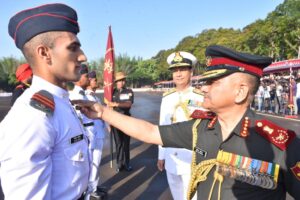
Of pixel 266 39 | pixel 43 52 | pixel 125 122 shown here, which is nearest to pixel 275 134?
pixel 125 122

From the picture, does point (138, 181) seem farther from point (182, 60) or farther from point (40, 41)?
point (40, 41)

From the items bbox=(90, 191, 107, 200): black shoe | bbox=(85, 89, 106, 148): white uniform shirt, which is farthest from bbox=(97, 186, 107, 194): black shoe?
bbox=(85, 89, 106, 148): white uniform shirt

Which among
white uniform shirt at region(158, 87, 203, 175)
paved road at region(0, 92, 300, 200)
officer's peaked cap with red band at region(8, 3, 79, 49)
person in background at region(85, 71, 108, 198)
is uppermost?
officer's peaked cap with red band at region(8, 3, 79, 49)

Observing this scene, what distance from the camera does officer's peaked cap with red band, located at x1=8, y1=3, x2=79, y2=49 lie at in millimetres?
1714

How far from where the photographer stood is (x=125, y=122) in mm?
2451

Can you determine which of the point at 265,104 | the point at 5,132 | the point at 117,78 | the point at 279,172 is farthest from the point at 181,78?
the point at 265,104

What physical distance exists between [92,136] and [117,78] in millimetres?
2159

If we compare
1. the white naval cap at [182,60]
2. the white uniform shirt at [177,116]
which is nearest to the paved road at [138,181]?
the white uniform shirt at [177,116]

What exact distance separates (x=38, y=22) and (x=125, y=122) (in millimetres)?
1010

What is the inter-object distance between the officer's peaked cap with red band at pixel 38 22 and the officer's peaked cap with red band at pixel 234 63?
88cm

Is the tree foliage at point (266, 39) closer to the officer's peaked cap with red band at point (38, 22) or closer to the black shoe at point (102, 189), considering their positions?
the black shoe at point (102, 189)

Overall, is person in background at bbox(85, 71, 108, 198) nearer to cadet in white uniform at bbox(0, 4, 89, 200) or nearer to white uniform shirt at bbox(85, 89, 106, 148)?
white uniform shirt at bbox(85, 89, 106, 148)

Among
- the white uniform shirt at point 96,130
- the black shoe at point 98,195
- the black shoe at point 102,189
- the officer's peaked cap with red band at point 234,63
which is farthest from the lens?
the black shoe at point 102,189

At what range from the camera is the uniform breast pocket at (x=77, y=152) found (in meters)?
1.64
